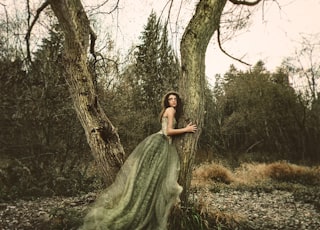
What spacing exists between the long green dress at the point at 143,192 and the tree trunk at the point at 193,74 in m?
0.18

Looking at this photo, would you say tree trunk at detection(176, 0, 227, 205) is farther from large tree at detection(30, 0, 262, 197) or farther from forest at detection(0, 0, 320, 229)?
forest at detection(0, 0, 320, 229)

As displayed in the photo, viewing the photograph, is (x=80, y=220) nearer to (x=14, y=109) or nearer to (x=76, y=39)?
(x=76, y=39)

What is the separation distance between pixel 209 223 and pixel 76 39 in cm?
335

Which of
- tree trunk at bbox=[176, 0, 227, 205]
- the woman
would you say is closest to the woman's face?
the woman

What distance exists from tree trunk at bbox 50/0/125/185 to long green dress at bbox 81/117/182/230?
1.64ft

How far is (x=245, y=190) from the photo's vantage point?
11.1 m

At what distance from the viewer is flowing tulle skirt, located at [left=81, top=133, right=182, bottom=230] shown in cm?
494

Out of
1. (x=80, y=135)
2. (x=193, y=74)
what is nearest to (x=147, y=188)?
(x=193, y=74)

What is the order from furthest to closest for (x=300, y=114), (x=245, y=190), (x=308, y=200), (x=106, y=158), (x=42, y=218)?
(x=300, y=114), (x=245, y=190), (x=308, y=200), (x=42, y=218), (x=106, y=158)

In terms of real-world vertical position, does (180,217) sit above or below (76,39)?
below

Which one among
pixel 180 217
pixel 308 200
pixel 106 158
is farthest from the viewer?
pixel 308 200

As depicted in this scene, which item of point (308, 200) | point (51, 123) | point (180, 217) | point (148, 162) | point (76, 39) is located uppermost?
point (76, 39)

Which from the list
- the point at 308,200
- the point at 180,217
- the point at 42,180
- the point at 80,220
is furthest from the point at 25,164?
the point at 308,200

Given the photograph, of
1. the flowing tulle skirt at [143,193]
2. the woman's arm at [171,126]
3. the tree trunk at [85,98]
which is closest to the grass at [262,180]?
the tree trunk at [85,98]
